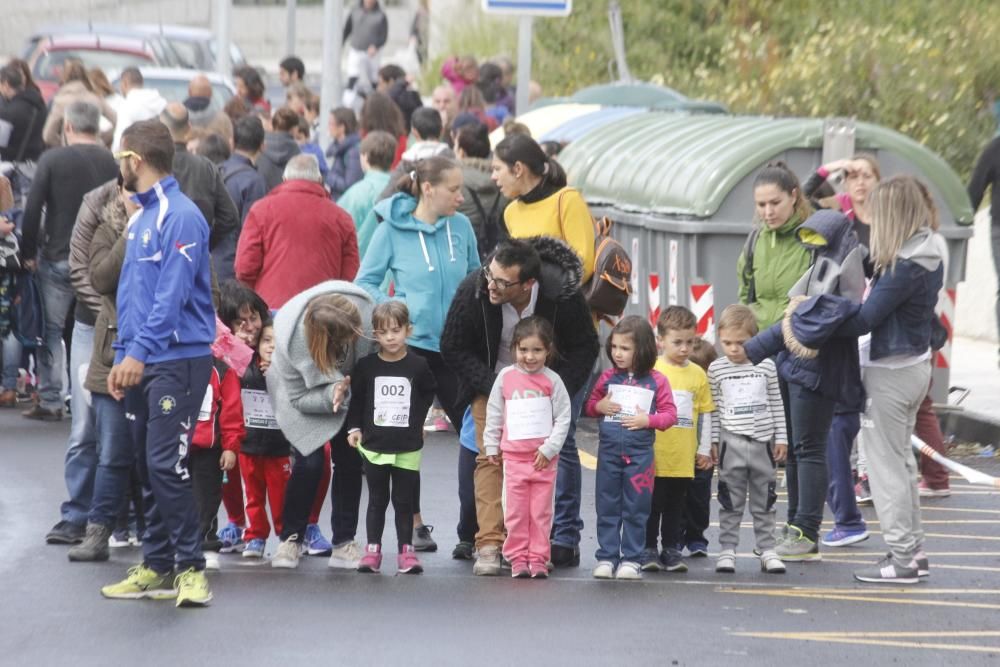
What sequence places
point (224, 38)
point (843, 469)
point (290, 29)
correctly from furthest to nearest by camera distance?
1. point (290, 29)
2. point (224, 38)
3. point (843, 469)

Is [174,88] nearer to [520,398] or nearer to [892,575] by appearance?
[520,398]

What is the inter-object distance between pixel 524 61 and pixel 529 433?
10.6 metres

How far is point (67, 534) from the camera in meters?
9.45

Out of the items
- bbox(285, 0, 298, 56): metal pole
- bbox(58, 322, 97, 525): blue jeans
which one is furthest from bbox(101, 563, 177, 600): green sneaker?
bbox(285, 0, 298, 56): metal pole

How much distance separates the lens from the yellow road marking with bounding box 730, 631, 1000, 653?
7.73 meters

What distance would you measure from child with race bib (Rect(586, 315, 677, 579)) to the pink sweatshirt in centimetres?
21

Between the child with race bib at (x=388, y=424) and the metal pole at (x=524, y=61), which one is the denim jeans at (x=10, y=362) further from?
the metal pole at (x=524, y=61)

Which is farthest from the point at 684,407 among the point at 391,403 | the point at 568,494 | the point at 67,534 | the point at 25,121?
the point at 25,121

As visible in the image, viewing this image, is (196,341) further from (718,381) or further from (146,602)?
(718,381)

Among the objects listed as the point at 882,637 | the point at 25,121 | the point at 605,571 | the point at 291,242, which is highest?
the point at 25,121

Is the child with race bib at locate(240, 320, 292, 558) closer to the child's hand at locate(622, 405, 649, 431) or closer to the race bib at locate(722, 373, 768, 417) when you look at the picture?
the child's hand at locate(622, 405, 649, 431)

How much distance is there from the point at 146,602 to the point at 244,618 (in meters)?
0.48

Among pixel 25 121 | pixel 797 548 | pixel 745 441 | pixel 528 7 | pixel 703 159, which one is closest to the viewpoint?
pixel 745 441

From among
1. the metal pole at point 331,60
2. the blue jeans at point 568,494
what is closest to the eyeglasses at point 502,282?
the blue jeans at point 568,494
